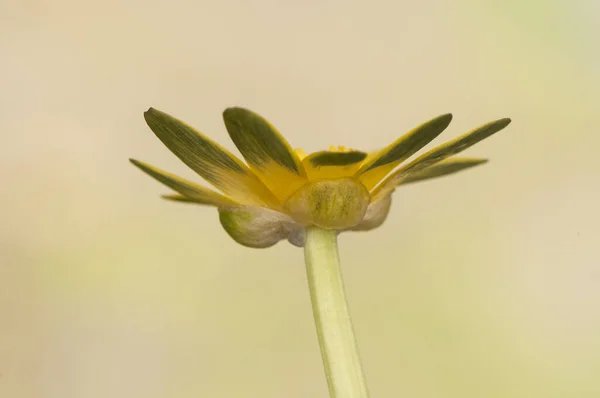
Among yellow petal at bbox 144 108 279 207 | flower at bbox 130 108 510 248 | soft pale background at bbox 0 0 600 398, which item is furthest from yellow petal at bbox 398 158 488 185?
soft pale background at bbox 0 0 600 398

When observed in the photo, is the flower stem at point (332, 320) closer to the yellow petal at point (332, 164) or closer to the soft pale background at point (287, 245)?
the yellow petal at point (332, 164)

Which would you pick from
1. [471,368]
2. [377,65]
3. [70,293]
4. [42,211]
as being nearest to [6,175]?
[42,211]

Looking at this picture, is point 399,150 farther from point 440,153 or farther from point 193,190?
point 193,190

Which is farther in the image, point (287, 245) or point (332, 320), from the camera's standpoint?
point (287, 245)

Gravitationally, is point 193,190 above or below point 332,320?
above


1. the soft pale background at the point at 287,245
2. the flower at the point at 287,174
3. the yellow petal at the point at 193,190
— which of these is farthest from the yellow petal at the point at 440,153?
the soft pale background at the point at 287,245

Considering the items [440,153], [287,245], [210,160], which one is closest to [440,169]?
[440,153]
